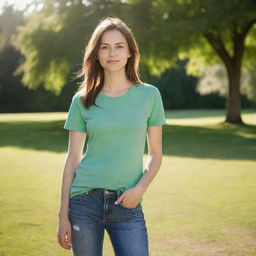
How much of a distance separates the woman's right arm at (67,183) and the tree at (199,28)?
61.3ft

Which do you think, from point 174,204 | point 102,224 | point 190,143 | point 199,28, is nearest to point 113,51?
point 102,224

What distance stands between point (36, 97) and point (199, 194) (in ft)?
146

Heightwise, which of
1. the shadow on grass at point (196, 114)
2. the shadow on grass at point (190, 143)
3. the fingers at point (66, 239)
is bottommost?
the shadow on grass at point (196, 114)

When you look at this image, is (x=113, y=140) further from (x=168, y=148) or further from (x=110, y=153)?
(x=168, y=148)

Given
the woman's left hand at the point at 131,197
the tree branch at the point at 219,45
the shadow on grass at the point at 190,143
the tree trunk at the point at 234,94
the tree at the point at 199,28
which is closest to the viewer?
the woman's left hand at the point at 131,197

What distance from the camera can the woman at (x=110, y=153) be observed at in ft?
8.50

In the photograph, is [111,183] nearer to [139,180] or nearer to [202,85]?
[139,180]

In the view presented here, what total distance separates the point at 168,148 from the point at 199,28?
799 cm

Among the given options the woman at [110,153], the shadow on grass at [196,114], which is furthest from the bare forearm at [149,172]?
the shadow on grass at [196,114]

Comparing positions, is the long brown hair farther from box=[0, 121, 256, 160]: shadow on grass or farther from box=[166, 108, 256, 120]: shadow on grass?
box=[166, 108, 256, 120]: shadow on grass

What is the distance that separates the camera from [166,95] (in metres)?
56.2

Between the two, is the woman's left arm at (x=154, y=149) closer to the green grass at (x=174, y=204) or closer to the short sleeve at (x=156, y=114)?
the short sleeve at (x=156, y=114)

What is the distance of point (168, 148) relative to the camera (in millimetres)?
15000

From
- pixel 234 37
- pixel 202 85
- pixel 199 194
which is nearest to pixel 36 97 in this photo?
pixel 202 85
